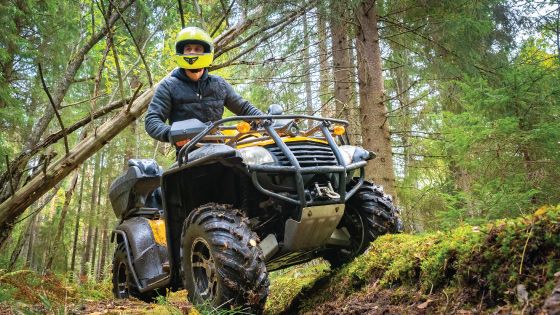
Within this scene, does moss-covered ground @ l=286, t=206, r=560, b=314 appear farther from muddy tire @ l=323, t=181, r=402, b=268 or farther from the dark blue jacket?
the dark blue jacket

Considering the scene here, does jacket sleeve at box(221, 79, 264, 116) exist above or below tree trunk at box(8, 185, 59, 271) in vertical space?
above

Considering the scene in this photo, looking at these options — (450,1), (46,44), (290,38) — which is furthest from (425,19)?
(46,44)

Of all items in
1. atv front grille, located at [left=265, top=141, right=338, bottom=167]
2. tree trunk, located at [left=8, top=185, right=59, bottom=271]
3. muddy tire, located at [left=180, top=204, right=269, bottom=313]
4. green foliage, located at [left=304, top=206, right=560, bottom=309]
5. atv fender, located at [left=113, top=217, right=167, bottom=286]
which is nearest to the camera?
green foliage, located at [left=304, top=206, right=560, bottom=309]

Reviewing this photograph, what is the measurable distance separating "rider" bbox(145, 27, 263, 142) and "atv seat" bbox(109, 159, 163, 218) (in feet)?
2.18

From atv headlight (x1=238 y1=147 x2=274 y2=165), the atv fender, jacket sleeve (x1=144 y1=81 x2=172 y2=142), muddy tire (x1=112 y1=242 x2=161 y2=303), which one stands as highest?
jacket sleeve (x1=144 y1=81 x2=172 y2=142)

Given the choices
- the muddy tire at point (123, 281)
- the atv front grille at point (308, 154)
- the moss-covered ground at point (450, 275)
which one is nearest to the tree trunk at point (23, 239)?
the muddy tire at point (123, 281)

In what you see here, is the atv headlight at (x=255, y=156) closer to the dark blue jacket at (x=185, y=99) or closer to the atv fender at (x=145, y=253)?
the dark blue jacket at (x=185, y=99)

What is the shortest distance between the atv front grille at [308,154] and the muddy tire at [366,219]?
0.50 m

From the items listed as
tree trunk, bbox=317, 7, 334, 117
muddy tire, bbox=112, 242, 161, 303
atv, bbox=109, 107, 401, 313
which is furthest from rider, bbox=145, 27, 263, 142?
tree trunk, bbox=317, 7, 334, 117

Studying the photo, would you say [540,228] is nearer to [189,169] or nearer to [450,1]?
[189,169]

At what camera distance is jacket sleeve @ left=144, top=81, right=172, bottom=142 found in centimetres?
411

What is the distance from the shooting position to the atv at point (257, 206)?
3.09m

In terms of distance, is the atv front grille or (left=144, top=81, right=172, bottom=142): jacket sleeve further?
(left=144, top=81, right=172, bottom=142): jacket sleeve

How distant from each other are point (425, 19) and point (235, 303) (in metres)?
6.88
